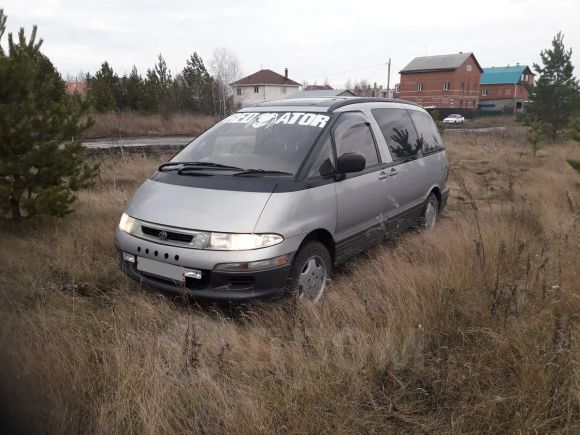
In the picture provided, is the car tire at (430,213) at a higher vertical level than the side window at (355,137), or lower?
lower

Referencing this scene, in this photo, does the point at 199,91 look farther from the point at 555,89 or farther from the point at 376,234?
the point at 376,234

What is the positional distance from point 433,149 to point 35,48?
17.6 feet

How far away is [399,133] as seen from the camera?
5.47 metres

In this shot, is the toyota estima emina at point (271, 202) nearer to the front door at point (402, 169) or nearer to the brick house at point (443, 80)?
the front door at point (402, 169)

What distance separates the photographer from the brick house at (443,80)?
68.6 m

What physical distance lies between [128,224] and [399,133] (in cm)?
338

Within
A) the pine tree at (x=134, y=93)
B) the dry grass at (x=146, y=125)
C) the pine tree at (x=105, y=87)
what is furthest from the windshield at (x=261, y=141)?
the pine tree at (x=134, y=93)

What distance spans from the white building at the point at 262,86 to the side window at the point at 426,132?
62.5 metres

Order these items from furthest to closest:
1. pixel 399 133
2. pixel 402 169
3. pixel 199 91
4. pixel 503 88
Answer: pixel 503 88
pixel 199 91
pixel 399 133
pixel 402 169

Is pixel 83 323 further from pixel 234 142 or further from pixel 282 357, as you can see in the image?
pixel 234 142

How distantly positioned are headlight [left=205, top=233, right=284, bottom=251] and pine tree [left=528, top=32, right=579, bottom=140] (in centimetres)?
2535

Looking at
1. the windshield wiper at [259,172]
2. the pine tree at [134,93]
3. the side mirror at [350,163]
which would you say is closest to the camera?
the windshield wiper at [259,172]

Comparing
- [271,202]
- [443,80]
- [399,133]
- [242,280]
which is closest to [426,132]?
[399,133]

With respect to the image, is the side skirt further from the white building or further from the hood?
the white building
